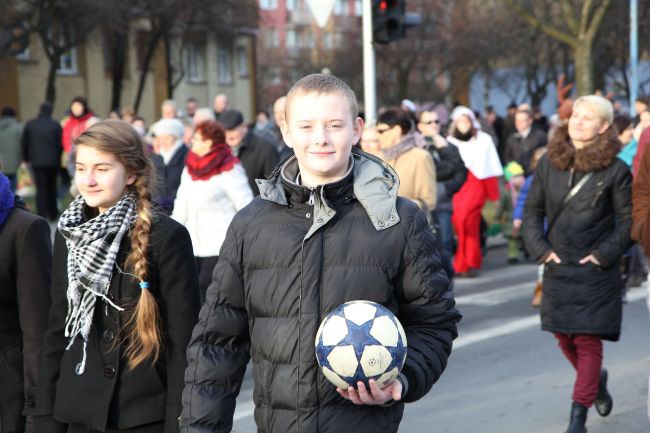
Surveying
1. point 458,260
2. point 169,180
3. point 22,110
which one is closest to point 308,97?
point 169,180

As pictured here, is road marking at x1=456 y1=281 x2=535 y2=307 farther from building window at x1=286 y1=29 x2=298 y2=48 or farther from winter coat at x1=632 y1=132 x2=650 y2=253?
building window at x1=286 y1=29 x2=298 y2=48

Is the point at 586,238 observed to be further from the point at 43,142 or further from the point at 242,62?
the point at 242,62

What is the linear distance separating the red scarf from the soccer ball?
5.74 metres

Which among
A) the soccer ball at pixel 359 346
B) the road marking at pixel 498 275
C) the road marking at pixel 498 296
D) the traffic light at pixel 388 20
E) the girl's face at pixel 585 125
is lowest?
the road marking at pixel 498 275

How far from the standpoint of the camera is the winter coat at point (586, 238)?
655 centimetres

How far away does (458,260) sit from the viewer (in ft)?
44.7

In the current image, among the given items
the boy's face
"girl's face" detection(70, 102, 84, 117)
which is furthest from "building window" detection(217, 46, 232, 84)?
the boy's face

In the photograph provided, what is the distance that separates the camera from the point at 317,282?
3.35m

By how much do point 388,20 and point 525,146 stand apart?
3576 mm

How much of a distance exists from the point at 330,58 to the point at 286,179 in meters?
65.4

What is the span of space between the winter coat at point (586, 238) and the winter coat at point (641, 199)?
0.51 metres

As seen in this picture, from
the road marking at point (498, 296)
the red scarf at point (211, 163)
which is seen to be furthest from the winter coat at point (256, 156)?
the road marking at point (498, 296)

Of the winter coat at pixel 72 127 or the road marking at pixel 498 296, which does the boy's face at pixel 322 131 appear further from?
the winter coat at pixel 72 127

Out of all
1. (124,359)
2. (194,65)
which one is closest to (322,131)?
(124,359)
